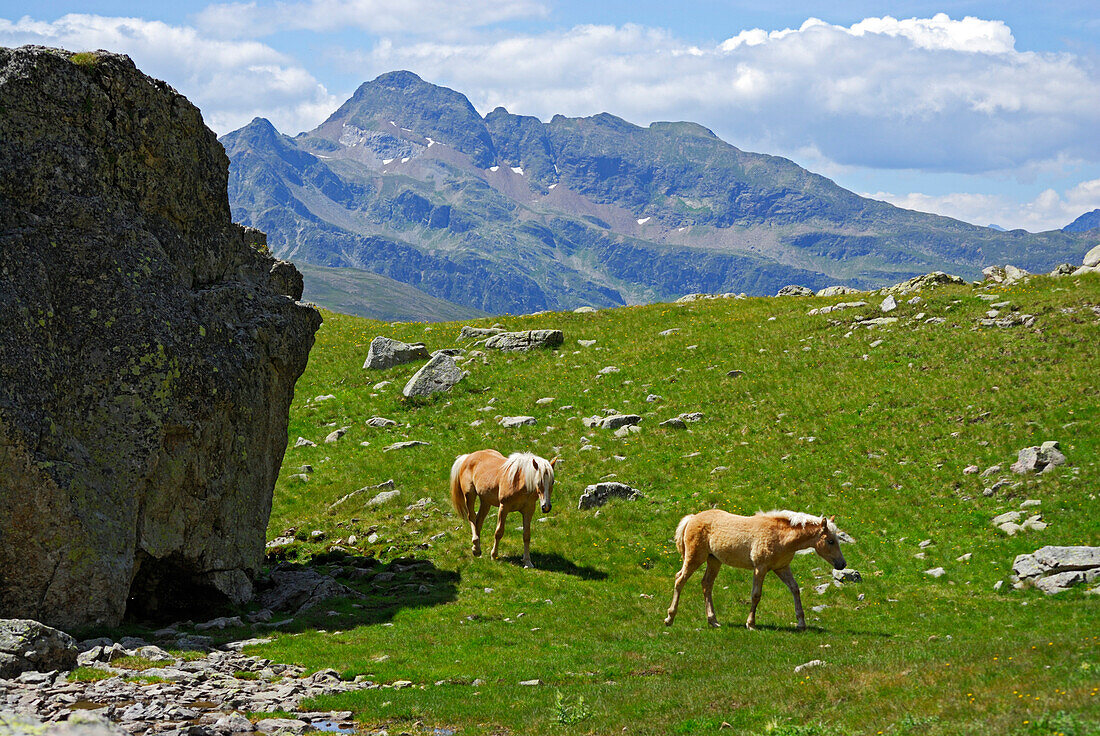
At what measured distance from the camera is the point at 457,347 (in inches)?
2078

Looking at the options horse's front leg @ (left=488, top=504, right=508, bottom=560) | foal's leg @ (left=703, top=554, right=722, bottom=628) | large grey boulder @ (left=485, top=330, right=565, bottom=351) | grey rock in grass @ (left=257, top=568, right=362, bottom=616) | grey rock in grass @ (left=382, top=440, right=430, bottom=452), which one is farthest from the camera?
large grey boulder @ (left=485, top=330, right=565, bottom=351)

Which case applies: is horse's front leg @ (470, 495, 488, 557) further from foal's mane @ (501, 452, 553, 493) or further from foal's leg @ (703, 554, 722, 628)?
foal's leg @ (703, 554, 722, 628)

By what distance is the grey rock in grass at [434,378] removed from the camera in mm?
43562

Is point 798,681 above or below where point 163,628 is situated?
above

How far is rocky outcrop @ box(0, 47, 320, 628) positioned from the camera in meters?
17.7

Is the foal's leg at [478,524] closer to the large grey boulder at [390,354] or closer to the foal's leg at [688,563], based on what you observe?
the foal's leg at [688,563]

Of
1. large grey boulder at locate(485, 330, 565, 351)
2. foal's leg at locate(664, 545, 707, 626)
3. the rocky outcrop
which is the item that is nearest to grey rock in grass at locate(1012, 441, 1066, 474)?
foal's leg at locate(664, 545, 707, 626)

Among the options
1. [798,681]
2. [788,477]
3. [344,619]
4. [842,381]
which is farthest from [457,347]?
[798,681]

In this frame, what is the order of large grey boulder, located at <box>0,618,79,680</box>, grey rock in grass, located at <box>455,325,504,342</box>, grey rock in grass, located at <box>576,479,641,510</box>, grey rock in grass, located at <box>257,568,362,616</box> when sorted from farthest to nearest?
grey rock in grass, located at <box>455,325,504,342</box> < grey rock in grass, located at <box>576,479,641,510</box> < grey rock in grass, located at <box>257,568,362,616</box> < large grey boulder, located at <box>0,618,79,680</box>

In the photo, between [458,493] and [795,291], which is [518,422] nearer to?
[458,493]

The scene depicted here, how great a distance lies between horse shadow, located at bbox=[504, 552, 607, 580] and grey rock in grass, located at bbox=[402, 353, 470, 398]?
59.1 ft

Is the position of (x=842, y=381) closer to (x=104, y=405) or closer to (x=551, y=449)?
(x=551, y=449)

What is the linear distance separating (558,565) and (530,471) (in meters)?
3.04

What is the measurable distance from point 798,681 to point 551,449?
71.5 ft
